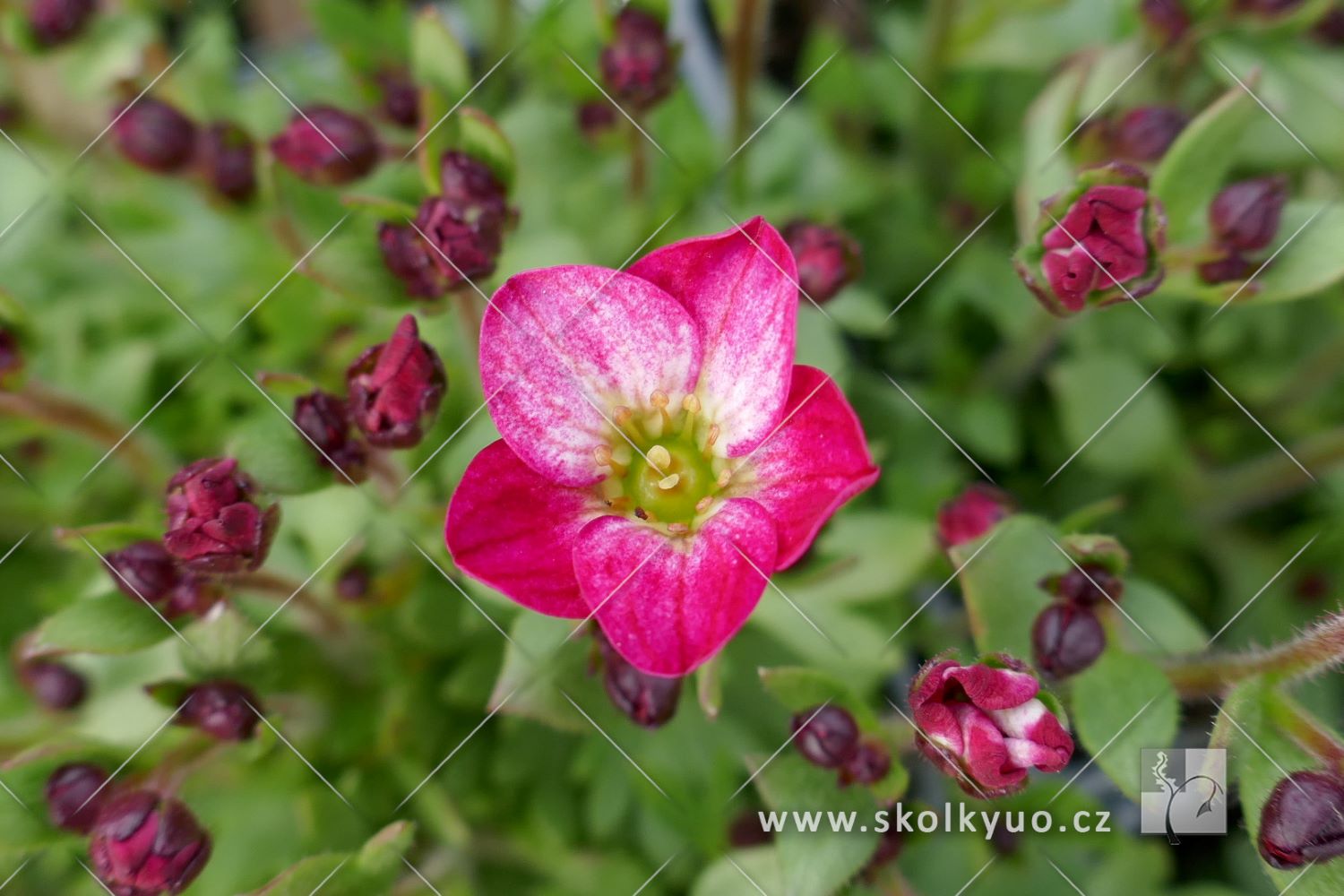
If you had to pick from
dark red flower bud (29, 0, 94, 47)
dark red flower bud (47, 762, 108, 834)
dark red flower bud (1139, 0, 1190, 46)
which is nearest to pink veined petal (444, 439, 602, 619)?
dark red flower bud (47, 762, 108, 834)

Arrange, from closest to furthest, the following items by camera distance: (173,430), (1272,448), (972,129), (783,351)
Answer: (783,351) → (173,430) → (1272,448) → (972,129)

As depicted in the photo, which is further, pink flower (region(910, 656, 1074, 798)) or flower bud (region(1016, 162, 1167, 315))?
flower bud (region(1016, 162, 1167, 315))

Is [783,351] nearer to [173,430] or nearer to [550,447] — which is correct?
[550,447]

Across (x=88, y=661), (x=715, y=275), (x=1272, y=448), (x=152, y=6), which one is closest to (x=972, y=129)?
(x=1272, y=448)

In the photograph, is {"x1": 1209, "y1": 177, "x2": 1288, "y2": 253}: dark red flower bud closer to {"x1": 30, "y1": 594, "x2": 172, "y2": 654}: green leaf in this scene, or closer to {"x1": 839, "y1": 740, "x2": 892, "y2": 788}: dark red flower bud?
{"x1": 839, "y1": 740, "x2": 892, "y2": 788}: dark red flower bud

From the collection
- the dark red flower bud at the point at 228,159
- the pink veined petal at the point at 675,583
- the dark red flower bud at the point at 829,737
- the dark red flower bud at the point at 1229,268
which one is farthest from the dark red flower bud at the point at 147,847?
the dark red flower bud at the point at 1229,268

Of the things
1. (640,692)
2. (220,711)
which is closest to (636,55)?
(640,692)
